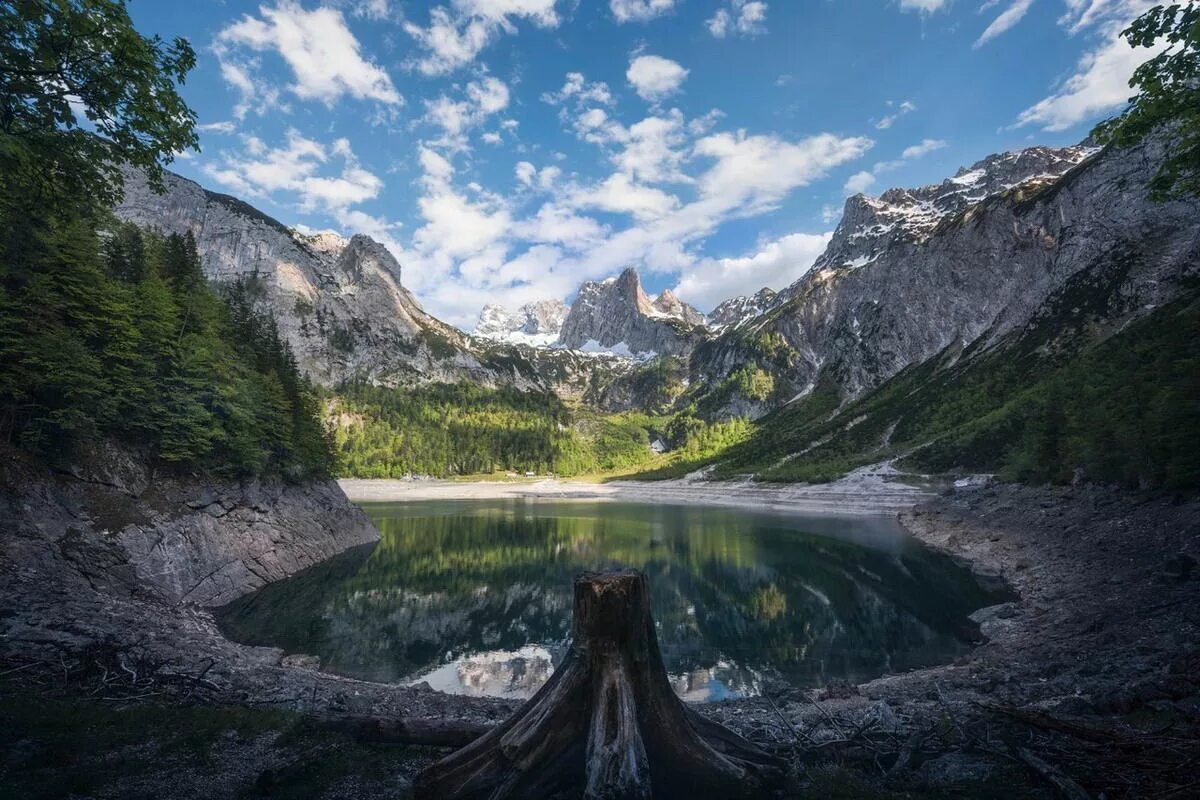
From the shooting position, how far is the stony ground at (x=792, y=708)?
22.2 ft

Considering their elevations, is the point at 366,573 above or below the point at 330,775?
below

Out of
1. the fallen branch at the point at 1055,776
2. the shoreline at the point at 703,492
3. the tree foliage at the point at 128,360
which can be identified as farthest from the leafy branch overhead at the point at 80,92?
the shoreline at the point at 703,492

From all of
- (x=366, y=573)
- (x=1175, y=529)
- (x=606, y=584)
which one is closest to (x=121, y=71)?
(x=606, y=584)

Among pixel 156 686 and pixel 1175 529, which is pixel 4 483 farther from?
pixel 1175 529

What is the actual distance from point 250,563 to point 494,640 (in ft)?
53.6

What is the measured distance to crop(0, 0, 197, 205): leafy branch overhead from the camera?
611cm

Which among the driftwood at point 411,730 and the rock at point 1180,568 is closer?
the driftwood at point 411,730

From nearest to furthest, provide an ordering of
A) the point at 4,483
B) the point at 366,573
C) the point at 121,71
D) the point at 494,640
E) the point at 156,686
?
the point at 121,71
the point at 156,686
the point at 4,483
the point at 494,640
the point at 366,573

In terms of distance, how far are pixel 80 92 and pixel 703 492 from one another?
130m

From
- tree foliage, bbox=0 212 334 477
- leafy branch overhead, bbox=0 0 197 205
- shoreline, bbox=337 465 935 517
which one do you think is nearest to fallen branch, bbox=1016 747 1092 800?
leafy branch overhead, bbox=0 0 197 205

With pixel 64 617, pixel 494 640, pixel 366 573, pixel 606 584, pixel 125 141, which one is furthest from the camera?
pixel 366 573

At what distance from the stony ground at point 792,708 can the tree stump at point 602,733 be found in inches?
53.7

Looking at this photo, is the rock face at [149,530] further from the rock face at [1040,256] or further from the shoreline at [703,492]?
the rock face at [1040,256]

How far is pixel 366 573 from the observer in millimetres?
39125
